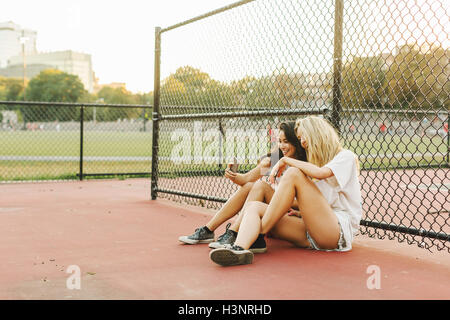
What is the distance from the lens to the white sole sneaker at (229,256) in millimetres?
3258

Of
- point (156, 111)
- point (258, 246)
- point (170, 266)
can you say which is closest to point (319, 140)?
point (258, 246)

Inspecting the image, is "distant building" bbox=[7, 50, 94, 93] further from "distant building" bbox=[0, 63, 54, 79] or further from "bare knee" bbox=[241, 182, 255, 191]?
"bare knee" bbox=[241, 182, 255, 191]

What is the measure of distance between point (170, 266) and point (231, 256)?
45 centimetres

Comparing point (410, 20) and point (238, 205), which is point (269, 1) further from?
point (238, 205)

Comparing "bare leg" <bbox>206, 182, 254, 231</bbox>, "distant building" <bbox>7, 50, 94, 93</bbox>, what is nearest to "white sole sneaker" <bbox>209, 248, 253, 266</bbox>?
"bare leg" <bbox>206, 182, 254, 231</bbox>

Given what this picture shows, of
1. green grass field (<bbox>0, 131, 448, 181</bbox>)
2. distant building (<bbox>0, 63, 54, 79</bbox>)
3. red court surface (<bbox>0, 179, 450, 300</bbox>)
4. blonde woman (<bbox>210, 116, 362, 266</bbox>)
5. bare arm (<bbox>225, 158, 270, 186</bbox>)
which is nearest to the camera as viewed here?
red court surface (<bbox>0, 179, 450, 300</bbox>)

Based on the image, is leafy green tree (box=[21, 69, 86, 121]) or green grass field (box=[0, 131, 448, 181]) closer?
green grass field (box=[0, 131, 448, 181])

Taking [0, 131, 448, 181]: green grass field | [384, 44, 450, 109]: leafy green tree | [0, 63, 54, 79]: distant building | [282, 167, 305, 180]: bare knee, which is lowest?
[0, 131, 448, 181]: green grass field

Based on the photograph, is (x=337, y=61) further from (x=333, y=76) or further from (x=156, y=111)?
(x=156, y=111)

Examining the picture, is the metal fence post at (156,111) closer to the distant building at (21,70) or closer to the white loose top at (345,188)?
the white loose top at (345,188)

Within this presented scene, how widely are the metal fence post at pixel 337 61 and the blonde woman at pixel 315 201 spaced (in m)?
0.64

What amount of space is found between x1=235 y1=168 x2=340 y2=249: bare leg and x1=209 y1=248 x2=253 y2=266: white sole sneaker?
77 millimetres

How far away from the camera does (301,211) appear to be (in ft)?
11.4

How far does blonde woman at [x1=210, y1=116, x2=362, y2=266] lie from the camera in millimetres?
3426
